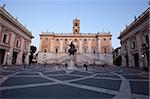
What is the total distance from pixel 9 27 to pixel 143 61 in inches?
1365

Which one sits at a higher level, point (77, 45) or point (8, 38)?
point (77, 45)

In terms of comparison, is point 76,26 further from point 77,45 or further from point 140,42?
point 140,42

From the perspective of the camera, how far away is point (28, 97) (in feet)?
15.3

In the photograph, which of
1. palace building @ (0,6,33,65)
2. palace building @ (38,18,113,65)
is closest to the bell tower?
palace building @ (38,18,113,65)

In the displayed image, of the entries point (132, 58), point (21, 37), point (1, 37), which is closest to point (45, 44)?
point (21, 37)

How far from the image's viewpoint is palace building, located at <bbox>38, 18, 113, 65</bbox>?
49844 mm

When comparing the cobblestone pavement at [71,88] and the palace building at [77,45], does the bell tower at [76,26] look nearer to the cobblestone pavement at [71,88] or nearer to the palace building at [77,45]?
the palace building at [77,45]

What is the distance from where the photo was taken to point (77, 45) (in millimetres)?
53156

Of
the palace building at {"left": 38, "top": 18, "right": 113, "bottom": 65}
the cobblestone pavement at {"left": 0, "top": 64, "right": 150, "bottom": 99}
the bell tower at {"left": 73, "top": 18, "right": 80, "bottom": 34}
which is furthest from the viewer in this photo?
the bell tower at {"left": 73, "top": 18, "right": 80, "bottom": 34}

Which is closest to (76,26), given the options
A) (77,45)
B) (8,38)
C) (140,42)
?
(77,45)

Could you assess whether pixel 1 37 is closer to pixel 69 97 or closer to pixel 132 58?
pixel 69 97

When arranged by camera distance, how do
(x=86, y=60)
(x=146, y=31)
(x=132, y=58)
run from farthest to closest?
1. (x=86, y=60)
2. (x=132, y=58)
3. (x=146, y=31)

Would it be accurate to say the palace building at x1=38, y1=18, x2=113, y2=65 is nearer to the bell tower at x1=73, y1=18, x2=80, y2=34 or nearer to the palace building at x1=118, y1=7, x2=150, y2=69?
the bell tower at x1=73, y1=18, x2=80, y2=34

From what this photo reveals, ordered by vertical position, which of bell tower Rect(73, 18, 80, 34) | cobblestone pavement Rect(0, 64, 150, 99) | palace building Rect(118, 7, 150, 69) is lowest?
cobblestone pavement Rect(0, 64, 150, 99)
